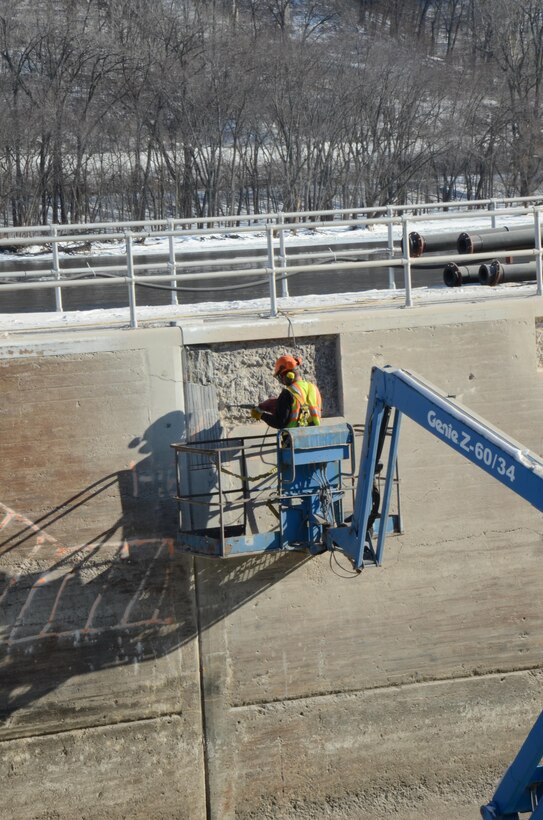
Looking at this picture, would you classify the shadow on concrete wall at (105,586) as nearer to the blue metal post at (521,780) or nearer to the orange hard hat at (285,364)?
the orange hard hat at (285,364)

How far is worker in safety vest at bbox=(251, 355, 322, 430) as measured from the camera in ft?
27.8

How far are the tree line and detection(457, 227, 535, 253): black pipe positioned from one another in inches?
981

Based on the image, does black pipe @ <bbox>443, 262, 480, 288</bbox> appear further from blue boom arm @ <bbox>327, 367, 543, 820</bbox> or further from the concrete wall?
blue boom arm @ <bbox>327, 367, 543, 820</bbox>

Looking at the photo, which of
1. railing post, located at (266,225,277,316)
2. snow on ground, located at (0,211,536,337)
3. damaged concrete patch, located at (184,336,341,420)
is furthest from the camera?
snow on ground, located at (0,211,536,337)

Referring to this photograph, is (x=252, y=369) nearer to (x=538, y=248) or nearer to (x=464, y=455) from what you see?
(x=464, y=455)

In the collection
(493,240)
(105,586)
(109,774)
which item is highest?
(493,240)

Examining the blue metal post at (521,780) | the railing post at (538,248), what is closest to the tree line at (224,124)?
the railing post at (538,248)

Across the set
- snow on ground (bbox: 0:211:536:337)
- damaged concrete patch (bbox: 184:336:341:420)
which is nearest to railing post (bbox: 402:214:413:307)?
snow on ground (bbox: 0:211:536:337)

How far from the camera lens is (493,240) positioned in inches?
466

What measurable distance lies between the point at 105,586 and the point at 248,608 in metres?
1.45

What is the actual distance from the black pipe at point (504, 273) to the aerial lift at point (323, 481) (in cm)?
344

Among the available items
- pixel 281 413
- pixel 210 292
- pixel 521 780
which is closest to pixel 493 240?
pixel 281 413

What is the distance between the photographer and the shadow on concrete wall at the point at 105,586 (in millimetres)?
8797

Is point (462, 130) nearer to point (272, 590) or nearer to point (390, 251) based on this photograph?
point (390, 251)
